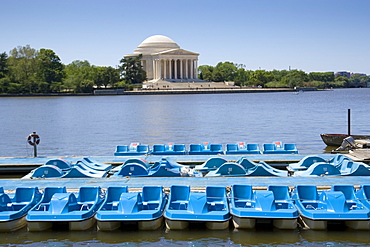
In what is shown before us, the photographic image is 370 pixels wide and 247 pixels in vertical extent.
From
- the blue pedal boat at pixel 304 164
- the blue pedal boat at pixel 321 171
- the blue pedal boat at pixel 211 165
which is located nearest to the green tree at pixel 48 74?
the blue pedal boat at pixel 211 165

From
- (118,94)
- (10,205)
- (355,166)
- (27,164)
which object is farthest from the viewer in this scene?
(118,94)

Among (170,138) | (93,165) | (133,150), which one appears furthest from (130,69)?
(93,165)

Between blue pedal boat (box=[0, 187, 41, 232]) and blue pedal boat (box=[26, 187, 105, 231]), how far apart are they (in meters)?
0.47

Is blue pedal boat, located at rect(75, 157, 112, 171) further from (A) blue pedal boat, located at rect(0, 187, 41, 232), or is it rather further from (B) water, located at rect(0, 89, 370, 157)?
(B) water, located at rect(0, 89, 370, 157)

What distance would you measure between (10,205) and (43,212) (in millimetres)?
1884

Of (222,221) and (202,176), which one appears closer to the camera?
(222,221)

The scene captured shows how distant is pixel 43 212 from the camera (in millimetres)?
18984

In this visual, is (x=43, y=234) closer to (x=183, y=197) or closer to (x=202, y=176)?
(x=183, y=197)

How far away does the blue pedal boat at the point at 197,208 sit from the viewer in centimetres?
1864

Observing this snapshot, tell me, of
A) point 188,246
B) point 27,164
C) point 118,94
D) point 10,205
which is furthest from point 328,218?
point 118,94

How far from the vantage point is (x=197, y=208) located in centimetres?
1892

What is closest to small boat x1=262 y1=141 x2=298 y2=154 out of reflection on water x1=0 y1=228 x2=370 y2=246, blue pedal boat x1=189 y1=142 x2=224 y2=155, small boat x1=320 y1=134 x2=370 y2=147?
blue pedal boat x1=189 y1=142 x2=224 y2=155

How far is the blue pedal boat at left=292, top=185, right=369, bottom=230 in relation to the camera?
1847cm

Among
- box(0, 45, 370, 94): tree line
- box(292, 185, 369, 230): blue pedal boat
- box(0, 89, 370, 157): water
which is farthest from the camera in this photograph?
box(0, 45, 370, 94): tree line
